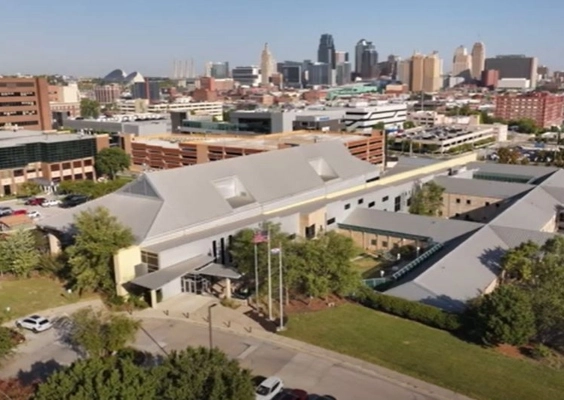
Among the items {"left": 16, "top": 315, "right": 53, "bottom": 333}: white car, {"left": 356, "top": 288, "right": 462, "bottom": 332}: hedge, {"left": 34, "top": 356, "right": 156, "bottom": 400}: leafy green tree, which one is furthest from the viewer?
{"left": 16, "top": 315, "right": 53, "bottom": 333}: white car

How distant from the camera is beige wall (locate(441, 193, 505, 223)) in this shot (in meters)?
60.9

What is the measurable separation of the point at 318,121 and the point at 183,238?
268 ft

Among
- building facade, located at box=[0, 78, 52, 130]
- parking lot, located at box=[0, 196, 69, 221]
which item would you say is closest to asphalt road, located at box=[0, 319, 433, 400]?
parking lot, located at box=[0, 196, 69, 221]

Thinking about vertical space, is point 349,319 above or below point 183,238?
below

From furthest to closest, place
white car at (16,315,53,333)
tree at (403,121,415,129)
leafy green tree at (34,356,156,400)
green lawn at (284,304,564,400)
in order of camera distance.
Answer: tree at (403,121,415,129) → white car at (16,315,53,333) → green lawn at (284,304,564,400) → leafy green tree at (34,356,156,400)

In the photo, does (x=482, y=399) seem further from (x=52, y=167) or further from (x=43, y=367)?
(x=52, y=167)

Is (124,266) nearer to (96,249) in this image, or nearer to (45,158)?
(96,249)

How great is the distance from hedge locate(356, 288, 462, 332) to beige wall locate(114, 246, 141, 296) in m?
16.0

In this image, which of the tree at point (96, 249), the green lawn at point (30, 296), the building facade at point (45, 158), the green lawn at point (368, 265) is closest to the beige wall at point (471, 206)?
the green lawn at point (368, 265)

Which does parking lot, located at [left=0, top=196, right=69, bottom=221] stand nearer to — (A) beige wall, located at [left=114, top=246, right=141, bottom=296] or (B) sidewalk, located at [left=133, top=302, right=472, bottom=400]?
(A) beige wall, located at [left=114, top=246, right=141, bottom=296]

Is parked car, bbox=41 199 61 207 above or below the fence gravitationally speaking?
below

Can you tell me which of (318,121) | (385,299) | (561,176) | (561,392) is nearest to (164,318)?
(385,299)

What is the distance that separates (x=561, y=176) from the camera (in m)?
67.6

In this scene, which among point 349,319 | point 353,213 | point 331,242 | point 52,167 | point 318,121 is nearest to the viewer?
point 349,319
